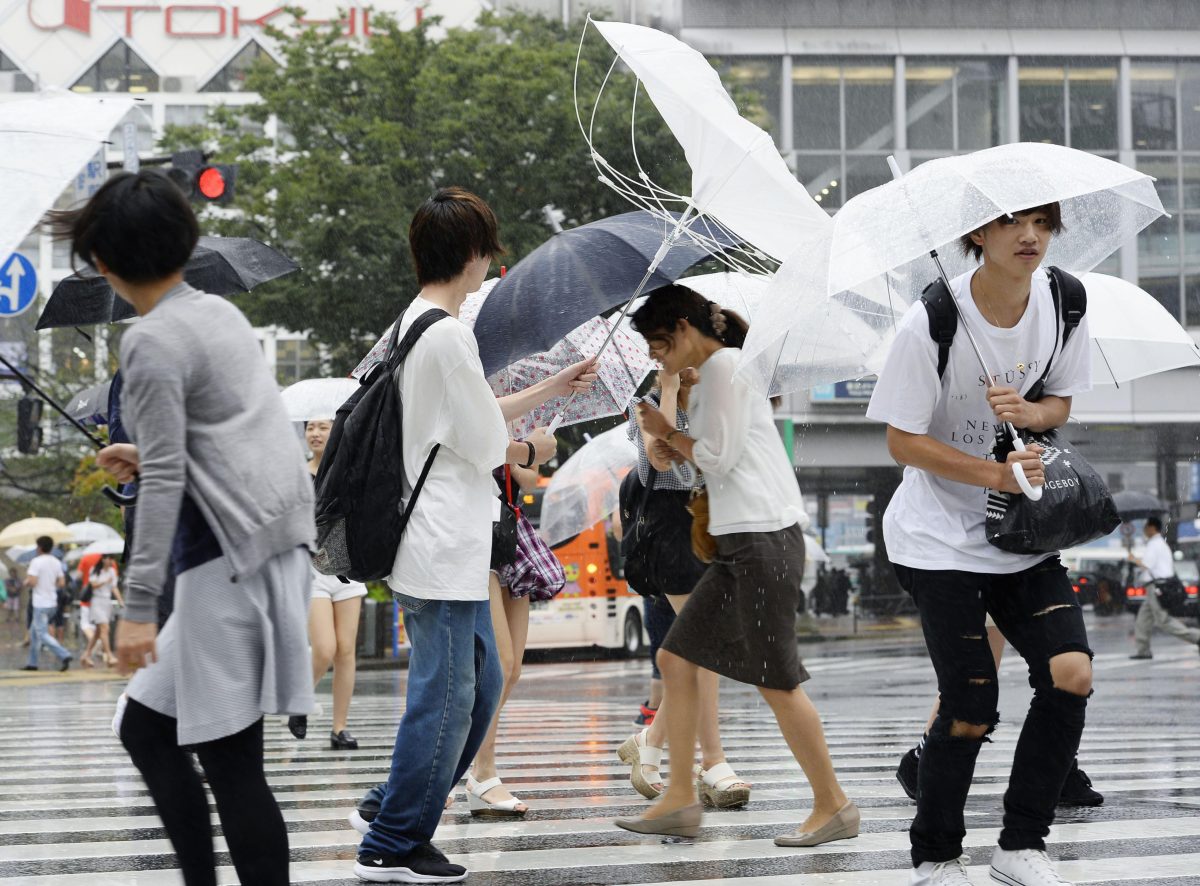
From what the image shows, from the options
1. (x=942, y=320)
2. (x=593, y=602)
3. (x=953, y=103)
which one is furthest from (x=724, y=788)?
(x=953, y=103)

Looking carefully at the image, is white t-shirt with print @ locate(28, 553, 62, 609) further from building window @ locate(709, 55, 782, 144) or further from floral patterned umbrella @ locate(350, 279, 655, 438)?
floral patterned umbrella @ locate(350, 279, 655, 438)

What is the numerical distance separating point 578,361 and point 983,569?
8.83 feet

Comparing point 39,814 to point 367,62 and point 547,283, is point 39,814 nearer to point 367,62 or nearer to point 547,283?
point 547,283

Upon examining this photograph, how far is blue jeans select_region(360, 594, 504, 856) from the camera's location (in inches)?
185

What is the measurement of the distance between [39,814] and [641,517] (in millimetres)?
2783

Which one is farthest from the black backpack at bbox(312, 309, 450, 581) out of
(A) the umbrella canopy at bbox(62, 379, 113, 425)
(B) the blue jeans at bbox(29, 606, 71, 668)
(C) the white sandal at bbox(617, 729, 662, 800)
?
(B) the blue jeans at bbox(29, 606, 71, 668)

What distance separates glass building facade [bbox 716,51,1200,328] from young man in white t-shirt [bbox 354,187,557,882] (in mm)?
31695

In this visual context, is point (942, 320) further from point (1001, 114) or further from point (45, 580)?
point (1001, 114)

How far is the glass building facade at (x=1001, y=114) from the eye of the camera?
35875mm

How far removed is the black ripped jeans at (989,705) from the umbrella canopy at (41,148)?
261cm

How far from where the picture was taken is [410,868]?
4.72 meters

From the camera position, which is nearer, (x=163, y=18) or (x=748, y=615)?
(x=748, y=615)

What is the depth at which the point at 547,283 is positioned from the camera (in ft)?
18.6

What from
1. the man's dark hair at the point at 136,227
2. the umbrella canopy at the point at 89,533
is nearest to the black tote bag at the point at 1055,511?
the man's dark hair at the point at 136,227
